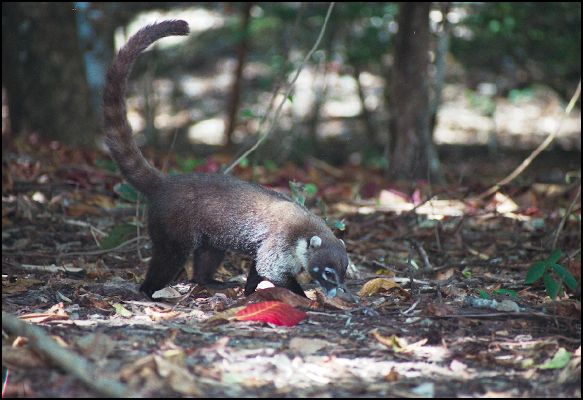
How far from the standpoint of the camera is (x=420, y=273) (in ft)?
18.7

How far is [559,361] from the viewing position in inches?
141

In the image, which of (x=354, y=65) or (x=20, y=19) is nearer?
(x=20, y=19)

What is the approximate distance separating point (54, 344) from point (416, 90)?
241 inches

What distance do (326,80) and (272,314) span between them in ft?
29.6

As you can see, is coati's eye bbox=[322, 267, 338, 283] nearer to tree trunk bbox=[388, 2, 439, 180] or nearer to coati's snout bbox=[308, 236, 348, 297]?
coati's snout bbox=[308, 236, 348, 297]

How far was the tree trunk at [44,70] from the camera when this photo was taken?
29.2 feet

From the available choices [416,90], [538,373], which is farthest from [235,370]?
[416,90]

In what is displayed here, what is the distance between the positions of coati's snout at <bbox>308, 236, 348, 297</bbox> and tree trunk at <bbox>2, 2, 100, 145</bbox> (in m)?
5.00

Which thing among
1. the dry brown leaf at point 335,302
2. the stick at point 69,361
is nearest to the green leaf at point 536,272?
the dry brown leaf at point 335,302

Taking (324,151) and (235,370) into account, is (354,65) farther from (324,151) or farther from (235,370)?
(235,370)

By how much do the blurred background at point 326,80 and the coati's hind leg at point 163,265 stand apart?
109 cm

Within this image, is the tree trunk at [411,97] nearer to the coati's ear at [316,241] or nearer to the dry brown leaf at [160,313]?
the coati's ear at [316,241]

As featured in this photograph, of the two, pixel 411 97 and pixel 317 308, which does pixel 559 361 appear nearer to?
pixel 317 308

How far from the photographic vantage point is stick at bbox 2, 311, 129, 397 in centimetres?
302
